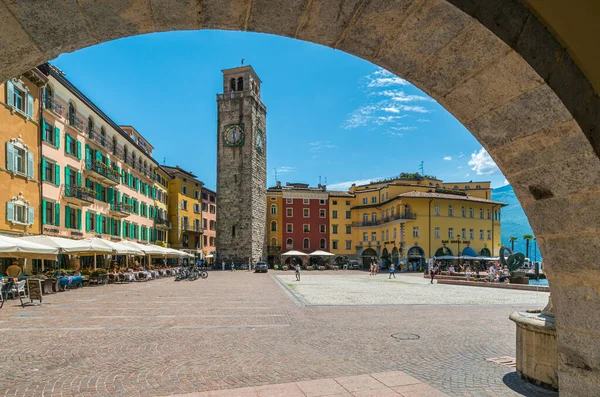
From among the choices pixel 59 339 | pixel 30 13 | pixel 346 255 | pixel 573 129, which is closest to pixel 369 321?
pixel 59 339

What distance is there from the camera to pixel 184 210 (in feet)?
179

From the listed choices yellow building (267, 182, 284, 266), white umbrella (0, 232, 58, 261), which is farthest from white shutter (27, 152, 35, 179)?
yellow building (267, 182, 284, 266)

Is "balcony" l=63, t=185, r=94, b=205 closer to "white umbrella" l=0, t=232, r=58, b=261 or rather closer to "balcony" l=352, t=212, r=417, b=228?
"white umbrella" l=0, t=232, r=58, b=261

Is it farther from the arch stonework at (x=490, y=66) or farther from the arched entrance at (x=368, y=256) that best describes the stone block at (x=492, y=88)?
the arched entrance at (x=368, y=256)

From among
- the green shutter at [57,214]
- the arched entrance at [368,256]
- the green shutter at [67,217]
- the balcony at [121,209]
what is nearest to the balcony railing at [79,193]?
the green shutter at [67,217]

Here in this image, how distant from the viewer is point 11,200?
65.5 ft

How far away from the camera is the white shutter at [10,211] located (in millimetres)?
19594

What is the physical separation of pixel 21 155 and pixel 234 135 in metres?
36.4

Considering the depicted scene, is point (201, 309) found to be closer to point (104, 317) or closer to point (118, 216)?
point (104, 317)

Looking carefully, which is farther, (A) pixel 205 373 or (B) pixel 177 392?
(A) pixel 205 373

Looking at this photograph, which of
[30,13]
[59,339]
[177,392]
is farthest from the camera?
[59,339]

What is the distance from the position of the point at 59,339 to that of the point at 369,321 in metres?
7.31

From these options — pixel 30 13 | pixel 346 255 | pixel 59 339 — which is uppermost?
pixel 30 13

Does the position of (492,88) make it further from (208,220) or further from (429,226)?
(208,220)
